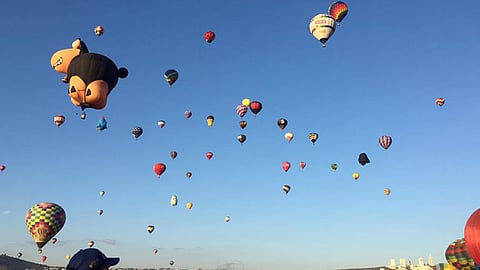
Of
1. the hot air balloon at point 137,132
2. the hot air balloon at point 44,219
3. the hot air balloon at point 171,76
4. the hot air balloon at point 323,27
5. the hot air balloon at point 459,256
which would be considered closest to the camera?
the hot air balloon at point 459,256

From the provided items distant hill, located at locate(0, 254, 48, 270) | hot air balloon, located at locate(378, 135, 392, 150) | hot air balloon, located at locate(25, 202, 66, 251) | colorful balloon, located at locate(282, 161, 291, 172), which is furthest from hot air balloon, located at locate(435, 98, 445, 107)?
distant hill, located at locate(0, 254, 48, 270)

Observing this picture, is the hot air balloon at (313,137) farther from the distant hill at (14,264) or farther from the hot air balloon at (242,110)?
the distant hill at (14,264)

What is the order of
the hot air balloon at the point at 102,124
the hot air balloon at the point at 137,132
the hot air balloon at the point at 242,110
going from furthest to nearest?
the hot air balloon at the point at 242,110
the hot air balloon at the point at 137,132
the hot air balloon at the point at 102,124

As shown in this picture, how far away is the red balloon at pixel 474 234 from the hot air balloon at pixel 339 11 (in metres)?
21.6

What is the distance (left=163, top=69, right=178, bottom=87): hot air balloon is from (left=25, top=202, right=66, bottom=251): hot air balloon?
14322 mm

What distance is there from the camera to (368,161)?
1837 inches

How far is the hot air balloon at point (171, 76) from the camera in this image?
117 ft

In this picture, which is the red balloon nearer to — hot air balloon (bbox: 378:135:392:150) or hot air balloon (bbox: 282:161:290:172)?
hot air balloon (bbox: 378:135:392:150)

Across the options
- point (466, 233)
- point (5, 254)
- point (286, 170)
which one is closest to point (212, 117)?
point (286, 170)

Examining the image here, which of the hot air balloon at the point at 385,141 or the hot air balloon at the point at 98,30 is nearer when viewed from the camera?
the hot air balloon at the point at 98,30

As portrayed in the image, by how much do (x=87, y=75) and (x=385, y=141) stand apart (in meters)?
29.4

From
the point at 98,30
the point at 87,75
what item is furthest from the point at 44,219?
the point at 98,30

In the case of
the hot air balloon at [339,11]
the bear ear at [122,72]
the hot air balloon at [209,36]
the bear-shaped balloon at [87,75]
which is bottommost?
the bear-shaped balloon at [87,75]

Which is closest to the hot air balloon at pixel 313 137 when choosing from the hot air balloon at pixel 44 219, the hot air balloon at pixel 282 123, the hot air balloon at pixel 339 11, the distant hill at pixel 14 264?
the hot air balloon at pixel 282 123
